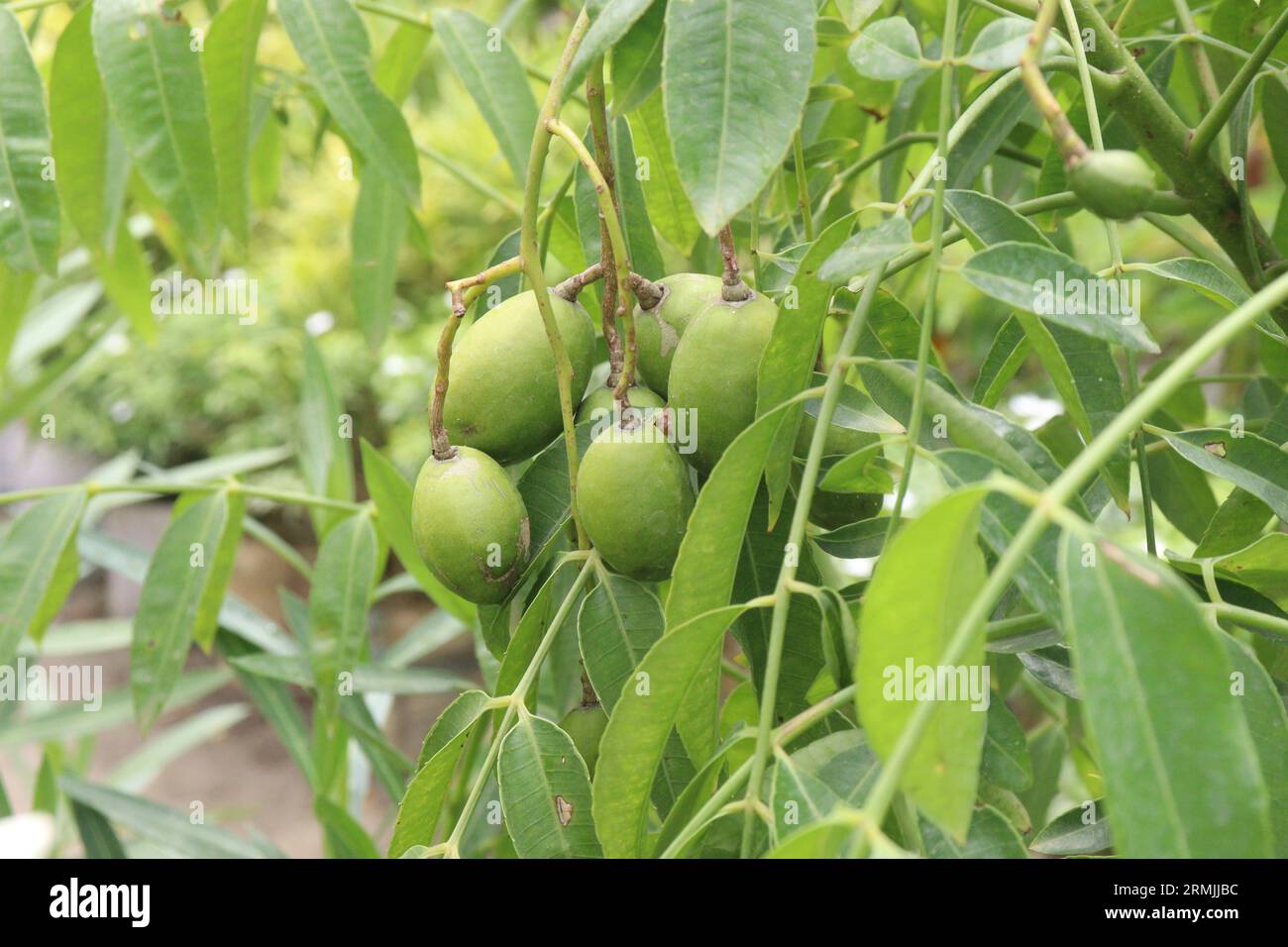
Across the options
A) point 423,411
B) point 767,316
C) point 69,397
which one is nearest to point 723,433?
point 767,316

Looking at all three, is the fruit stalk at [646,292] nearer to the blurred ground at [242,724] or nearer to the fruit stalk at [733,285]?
the fruit stalk at [733,285]

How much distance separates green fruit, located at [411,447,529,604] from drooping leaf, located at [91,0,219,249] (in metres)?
0.26

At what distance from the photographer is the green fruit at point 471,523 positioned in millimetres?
583

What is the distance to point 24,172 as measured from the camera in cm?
70

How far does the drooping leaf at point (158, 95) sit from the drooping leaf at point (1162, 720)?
594mm

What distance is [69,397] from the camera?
3508 mm

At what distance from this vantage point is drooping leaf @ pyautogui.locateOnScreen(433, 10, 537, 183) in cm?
78

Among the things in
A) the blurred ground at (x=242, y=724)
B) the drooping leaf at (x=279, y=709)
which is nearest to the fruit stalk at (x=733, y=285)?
the drooping leaf at (x=279, y=709)

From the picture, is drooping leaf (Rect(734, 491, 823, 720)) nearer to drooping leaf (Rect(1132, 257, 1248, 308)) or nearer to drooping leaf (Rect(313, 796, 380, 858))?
drooping leaf (Rect(1132, 257, 1248, 308))

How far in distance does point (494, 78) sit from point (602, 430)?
13.2 inches

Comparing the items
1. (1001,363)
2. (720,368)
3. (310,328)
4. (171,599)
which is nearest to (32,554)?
(171,599)

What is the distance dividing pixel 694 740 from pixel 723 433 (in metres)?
0.14

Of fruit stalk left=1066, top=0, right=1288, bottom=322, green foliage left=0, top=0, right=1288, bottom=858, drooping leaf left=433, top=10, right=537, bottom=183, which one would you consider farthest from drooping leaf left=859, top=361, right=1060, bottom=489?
drooping leaf left=433, top=10, right=537, bottom=183
